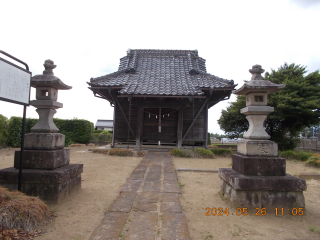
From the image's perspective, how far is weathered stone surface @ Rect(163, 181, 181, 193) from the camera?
4055 mm

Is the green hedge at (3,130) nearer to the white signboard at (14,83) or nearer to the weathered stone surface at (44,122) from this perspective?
the weathered stone surface at (44,122)

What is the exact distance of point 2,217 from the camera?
2.26 m

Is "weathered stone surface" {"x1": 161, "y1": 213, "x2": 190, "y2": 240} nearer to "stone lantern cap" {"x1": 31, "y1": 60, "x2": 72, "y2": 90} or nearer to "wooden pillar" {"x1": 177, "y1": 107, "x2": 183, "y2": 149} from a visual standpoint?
"stone lantern cap" {"x1": 31, "y1": 60, "x2": 72, "y2": 90}

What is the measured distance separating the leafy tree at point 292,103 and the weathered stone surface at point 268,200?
9543mm

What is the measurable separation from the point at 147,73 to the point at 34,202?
9330 millimetres

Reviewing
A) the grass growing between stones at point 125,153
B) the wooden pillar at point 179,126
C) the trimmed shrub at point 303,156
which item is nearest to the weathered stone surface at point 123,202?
the grass growing between stones at point 125,153

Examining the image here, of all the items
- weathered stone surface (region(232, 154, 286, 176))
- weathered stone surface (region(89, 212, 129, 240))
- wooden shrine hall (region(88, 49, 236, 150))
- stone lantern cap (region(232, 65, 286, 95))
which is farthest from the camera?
wooden shrine hall (region(88, 49, 236, 150))

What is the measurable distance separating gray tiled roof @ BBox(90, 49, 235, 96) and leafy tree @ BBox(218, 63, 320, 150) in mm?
4543

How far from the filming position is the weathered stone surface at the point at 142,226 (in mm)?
2294

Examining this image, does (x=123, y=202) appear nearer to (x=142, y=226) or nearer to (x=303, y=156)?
(x=142, y=226)

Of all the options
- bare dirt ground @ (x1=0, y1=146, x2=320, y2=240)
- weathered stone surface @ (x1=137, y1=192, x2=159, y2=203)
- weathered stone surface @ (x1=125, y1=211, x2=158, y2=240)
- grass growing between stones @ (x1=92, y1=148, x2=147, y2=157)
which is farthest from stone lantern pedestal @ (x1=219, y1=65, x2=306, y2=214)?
grass growing between stones @ (x1=92, y1=148, x2=147, y2=157)

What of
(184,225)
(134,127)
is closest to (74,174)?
→ (184,225)

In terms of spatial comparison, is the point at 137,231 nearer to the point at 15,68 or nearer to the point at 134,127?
the point at 15,68
